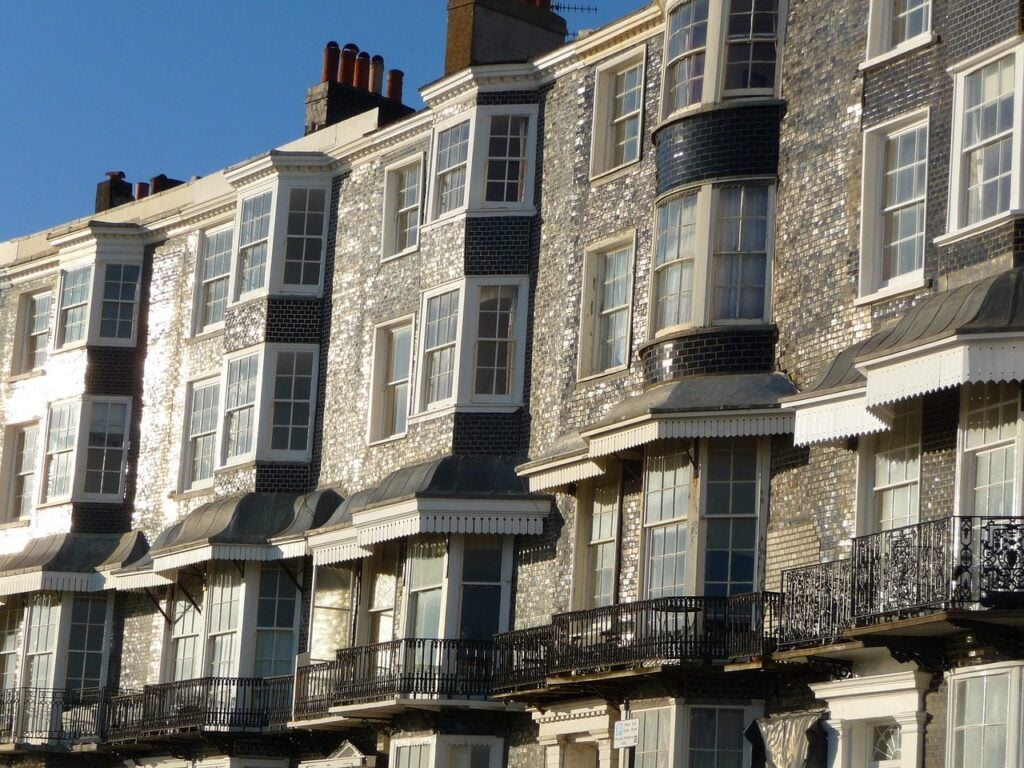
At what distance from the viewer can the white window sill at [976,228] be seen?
2598 cm

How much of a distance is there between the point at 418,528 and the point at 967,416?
1128cm

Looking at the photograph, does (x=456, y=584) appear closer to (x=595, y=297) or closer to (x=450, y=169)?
(x=595, y=297)

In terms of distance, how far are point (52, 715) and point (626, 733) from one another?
17043 mm

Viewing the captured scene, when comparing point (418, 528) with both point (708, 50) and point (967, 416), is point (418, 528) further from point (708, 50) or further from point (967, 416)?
point (967, 416)

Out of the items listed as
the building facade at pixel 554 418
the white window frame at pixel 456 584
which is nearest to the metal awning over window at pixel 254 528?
the building facade at pixel 554 418

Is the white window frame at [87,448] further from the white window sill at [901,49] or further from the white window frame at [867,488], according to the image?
the white window frame at [867,488]

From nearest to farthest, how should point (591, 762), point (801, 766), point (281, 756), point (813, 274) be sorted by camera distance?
point (801, 766) → point (813, 274) → point (591, 762) → point (281, 756)

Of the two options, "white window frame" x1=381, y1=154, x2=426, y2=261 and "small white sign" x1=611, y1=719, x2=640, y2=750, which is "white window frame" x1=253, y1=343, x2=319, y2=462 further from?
"small white sign" x1=611, y1=719, x2=640, y2=750

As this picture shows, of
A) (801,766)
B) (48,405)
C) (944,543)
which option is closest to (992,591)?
(944,543)

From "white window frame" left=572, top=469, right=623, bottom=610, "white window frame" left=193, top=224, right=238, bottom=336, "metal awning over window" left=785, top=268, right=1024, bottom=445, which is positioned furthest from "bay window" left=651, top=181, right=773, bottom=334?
"white window frame" left=193, top=224, right=238, bottom=336

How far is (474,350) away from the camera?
3656 cm

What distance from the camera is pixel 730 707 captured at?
Answer: 98.3 ft

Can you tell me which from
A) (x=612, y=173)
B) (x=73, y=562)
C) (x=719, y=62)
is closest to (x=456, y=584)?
(x=612, y=173)

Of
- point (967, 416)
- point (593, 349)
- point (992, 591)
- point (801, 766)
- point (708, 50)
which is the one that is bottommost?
point (801, 766)
